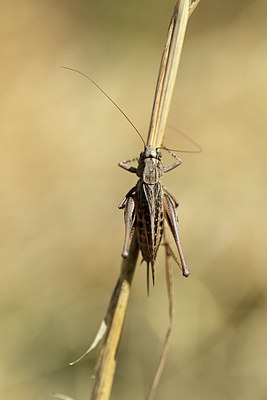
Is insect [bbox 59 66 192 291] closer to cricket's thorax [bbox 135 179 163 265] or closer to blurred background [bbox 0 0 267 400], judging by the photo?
cricket's thorax [bbox 135 179 163 265]

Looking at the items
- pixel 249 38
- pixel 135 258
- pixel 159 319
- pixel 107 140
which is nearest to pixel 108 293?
pixel 159 319

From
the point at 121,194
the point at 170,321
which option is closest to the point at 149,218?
the point at 170,321

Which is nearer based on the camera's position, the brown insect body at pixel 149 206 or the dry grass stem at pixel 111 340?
the dry grass stem at pixel 111 340

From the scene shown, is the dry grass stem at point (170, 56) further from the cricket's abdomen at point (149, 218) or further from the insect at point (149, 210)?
the cricket's abdomen at point (149, 218)

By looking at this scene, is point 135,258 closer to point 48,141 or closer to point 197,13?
point 48,141

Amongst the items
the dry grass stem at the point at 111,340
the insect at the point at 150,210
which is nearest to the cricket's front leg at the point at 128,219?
the insect at the point at 150,210

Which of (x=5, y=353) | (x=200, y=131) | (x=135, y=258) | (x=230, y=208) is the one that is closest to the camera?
(x=135, y=258)
